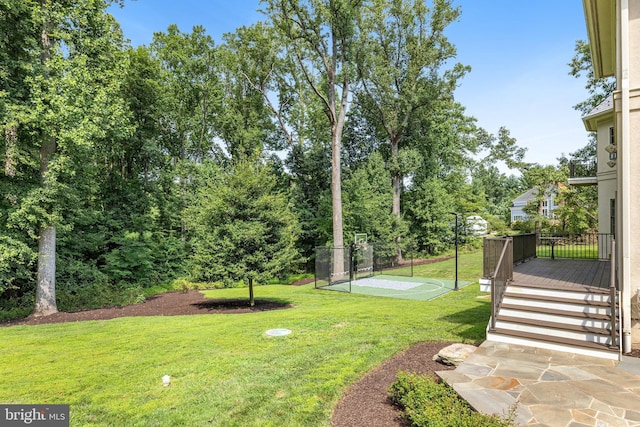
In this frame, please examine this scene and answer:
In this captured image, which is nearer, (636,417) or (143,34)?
(636,417)

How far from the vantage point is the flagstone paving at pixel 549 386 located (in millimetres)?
3541

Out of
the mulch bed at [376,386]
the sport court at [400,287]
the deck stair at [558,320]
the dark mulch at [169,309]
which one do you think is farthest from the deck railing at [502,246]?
the dark mulch at [169,309]

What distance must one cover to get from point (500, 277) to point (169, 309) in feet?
34.3

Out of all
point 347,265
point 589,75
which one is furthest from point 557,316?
point 589,75

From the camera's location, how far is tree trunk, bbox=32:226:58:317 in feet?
36.0

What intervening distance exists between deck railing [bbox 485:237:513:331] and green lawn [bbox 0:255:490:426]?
28.3 inches

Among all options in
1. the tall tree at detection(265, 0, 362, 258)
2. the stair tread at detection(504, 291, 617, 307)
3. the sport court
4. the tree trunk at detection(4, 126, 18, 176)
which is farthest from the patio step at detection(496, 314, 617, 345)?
the tree trunk at detection(4, 126, 18, 176)

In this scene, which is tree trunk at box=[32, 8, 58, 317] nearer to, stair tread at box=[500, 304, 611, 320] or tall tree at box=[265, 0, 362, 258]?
tall tree at box=[265, 0, 362, 258]

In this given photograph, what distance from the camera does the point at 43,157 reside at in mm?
11148

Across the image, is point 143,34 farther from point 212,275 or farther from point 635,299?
point 635,299

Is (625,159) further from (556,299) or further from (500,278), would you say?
(500,278)

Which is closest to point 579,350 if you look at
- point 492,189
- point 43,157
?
point 43,157

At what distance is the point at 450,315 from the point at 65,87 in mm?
13114

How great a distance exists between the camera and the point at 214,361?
5883 millimetres
